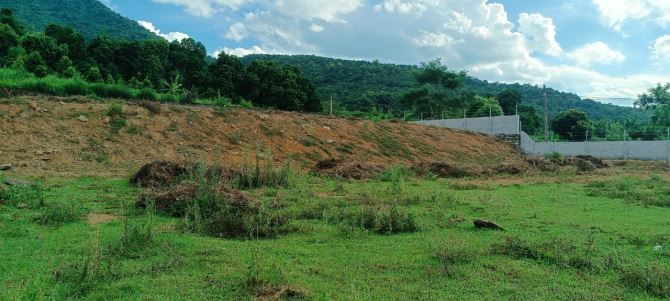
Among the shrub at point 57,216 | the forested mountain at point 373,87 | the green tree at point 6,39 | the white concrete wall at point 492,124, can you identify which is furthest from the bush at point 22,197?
the forested mountain at point 373,87

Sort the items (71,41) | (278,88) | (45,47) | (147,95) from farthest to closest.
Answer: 1. (278,88)
2. (71,41)
3. (45,47)
4. (147,95)

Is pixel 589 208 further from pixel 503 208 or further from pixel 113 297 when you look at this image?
pixel 113 297

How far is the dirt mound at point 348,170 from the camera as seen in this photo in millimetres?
14818

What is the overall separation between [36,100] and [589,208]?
53.9ft

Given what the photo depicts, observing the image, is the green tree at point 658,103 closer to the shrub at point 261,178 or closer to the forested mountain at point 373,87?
the forested mountain at point 373,87

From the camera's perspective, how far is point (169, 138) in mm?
16750

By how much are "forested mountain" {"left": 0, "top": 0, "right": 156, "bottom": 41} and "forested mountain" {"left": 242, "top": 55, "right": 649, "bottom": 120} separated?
1519cm

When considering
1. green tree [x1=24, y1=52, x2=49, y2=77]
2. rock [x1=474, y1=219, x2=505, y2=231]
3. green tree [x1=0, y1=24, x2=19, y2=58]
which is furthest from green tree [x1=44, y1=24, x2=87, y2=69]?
rock [x1=474, y1=219, x2=505, y2=231]

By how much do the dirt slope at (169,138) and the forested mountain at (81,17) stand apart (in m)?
38.0

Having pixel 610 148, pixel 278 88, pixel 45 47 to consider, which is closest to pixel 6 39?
pixel 45 47

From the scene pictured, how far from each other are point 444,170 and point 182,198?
11251 mm

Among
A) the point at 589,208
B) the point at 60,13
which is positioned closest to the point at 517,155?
the point at 589,208

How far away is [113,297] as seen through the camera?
407cm

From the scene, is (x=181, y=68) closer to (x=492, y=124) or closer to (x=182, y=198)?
(x=492, y=124)
